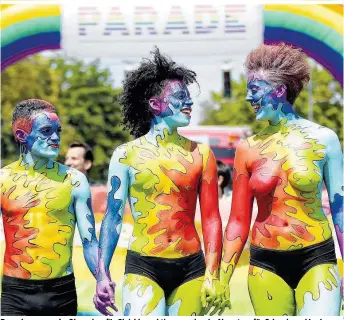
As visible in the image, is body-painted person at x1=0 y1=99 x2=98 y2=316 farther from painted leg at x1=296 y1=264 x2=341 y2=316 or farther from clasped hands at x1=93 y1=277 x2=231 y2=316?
painted leg at x1=296 y1=264 x2=341 y2=316

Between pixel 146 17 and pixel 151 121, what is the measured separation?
239 centimetres

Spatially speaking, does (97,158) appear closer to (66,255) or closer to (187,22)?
(187,22)

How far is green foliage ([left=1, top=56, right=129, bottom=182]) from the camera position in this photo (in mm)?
33938

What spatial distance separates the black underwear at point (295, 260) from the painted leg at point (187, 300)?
38 cm

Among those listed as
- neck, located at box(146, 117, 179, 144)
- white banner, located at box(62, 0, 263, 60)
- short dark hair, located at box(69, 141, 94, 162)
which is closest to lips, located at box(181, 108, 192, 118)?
neck, located at box(146, 117, 179, 144)

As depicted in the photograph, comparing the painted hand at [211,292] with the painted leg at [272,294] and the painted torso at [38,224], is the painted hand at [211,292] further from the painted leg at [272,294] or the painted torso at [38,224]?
the painted torso at [38,224]

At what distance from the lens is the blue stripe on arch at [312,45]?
7102mm

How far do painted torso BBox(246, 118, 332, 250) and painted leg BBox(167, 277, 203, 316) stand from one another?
1.40ft

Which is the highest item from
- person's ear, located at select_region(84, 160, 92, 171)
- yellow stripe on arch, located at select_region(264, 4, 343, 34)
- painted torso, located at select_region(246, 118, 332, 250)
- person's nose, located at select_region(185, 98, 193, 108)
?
yellow stripe on arch, located at select_region(264, 4, 343, 34)

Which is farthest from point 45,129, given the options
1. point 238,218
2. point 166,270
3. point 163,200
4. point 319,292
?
point 319,292

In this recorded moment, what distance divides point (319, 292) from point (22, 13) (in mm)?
3792

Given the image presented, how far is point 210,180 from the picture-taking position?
189 inches

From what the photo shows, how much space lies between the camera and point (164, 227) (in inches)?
186

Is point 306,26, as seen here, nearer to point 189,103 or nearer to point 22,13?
point 22,13
